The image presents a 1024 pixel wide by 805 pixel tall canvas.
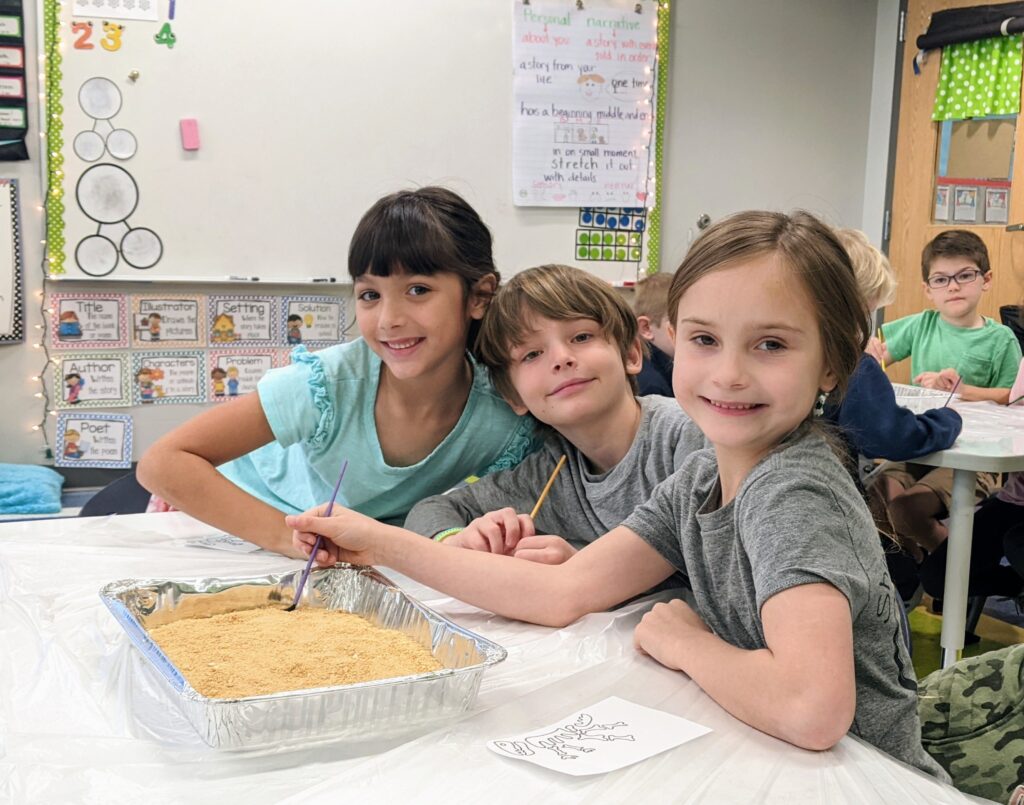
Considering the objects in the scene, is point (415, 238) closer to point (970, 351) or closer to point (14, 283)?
point (14, 283)

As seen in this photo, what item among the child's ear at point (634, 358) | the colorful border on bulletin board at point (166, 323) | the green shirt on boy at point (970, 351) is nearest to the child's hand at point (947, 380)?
the green shirt on boy at point (970, 351)

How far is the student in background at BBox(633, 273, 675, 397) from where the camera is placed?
2.16 m

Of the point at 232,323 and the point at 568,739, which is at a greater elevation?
the point at 232,323

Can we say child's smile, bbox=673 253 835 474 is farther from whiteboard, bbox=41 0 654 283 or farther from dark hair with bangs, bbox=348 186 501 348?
whiteboard, bbox=41 0 654 283

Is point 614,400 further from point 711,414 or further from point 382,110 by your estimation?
point 382,110

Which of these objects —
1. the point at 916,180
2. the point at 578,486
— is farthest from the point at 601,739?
the point at 916,180

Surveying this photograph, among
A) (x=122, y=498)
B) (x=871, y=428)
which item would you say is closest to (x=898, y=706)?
(x=871, y=428)

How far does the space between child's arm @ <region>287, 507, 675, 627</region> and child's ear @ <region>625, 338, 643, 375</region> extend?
0.43 meters

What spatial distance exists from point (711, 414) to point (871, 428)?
1210 mm

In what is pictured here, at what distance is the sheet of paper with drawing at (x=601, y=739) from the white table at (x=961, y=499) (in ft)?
4.66

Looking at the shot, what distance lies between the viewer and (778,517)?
83 centimetres

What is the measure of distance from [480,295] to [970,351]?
2440mm

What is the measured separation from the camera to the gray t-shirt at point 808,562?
0.80 meters

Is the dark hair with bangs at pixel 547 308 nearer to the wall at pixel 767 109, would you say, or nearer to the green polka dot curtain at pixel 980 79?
the wall at pixel 767 109
